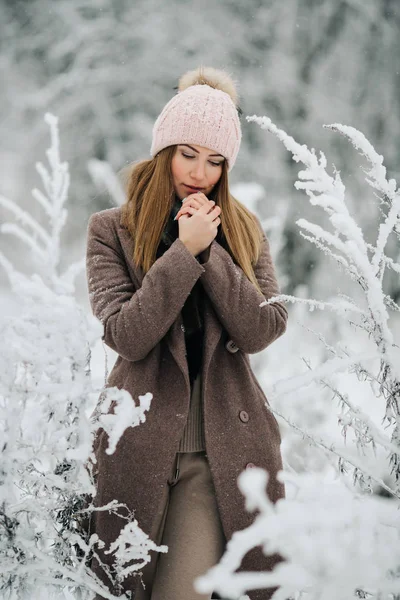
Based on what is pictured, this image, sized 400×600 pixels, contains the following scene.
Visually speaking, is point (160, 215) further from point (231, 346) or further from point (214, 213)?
point (231, 346)

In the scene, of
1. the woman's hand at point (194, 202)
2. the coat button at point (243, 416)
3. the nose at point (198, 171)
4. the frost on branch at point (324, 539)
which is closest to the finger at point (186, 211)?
the woman's hand at point (194, 202)

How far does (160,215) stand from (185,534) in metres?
0.77

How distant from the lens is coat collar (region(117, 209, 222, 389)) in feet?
5.01

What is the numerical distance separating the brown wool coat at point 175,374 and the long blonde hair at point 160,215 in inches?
2.2

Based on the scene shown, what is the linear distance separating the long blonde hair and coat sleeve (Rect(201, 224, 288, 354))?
0.31 ft

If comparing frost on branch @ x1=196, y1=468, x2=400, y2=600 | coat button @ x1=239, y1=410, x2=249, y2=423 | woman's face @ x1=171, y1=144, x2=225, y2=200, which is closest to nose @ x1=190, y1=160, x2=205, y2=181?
woman's face @ x1=171, y1=144, x2=225, y2=200

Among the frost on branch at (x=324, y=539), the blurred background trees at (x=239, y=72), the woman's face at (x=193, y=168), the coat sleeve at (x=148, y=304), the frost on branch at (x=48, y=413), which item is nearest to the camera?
the frost on branch at (x=324, y=539)

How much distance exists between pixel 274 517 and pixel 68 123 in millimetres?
6560

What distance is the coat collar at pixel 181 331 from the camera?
1.53 metres

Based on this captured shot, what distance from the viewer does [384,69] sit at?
6.12 metres

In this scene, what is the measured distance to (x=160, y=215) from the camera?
5.38 feet

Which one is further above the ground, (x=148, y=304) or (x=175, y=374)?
(x=148, y=304)

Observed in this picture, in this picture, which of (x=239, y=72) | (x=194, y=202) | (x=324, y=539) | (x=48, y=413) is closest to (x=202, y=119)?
(x=194, y=202)

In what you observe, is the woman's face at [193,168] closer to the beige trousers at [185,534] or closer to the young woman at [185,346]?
the young woman at [185,346]
